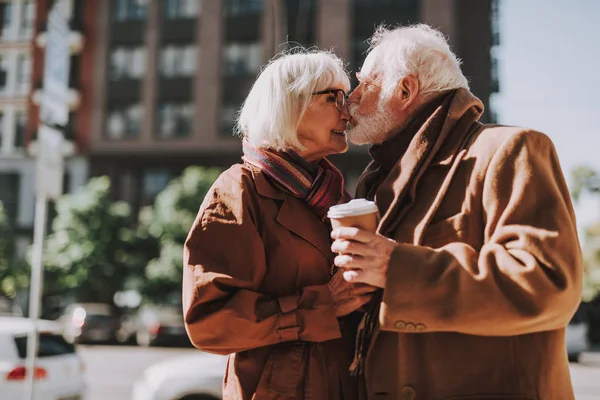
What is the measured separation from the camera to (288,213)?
2.26 meters

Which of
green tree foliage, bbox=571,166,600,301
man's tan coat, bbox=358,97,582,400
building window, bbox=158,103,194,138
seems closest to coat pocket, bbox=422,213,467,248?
man's tan coat, bbox=358,97,582,400

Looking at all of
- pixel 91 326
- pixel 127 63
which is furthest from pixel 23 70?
pixel 91 326

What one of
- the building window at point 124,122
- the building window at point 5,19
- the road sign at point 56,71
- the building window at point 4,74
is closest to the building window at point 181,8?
the building window at point 124,122

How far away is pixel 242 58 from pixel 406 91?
94.9 feet

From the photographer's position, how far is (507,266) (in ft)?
5.65

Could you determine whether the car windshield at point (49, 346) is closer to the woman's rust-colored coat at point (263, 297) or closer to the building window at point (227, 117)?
the woman's rust-colored coat at point (263, 297)

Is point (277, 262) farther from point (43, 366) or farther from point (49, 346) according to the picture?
point (49, 346)

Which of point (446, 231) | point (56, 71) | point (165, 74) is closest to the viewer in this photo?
point (446, 231)

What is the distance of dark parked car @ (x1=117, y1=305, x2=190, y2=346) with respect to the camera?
2216 cm

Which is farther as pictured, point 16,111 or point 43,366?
point 16,111

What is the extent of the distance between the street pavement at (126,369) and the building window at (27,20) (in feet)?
58.2

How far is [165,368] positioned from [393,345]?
5.48 meters

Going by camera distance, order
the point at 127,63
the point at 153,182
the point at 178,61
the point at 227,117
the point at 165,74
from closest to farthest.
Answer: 1. the point at 227,117
2. the point at 165,74
3. the point at 178,61
4. the point at 153,182
5. the point at 127,63

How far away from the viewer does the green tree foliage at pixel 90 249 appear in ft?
88.2
